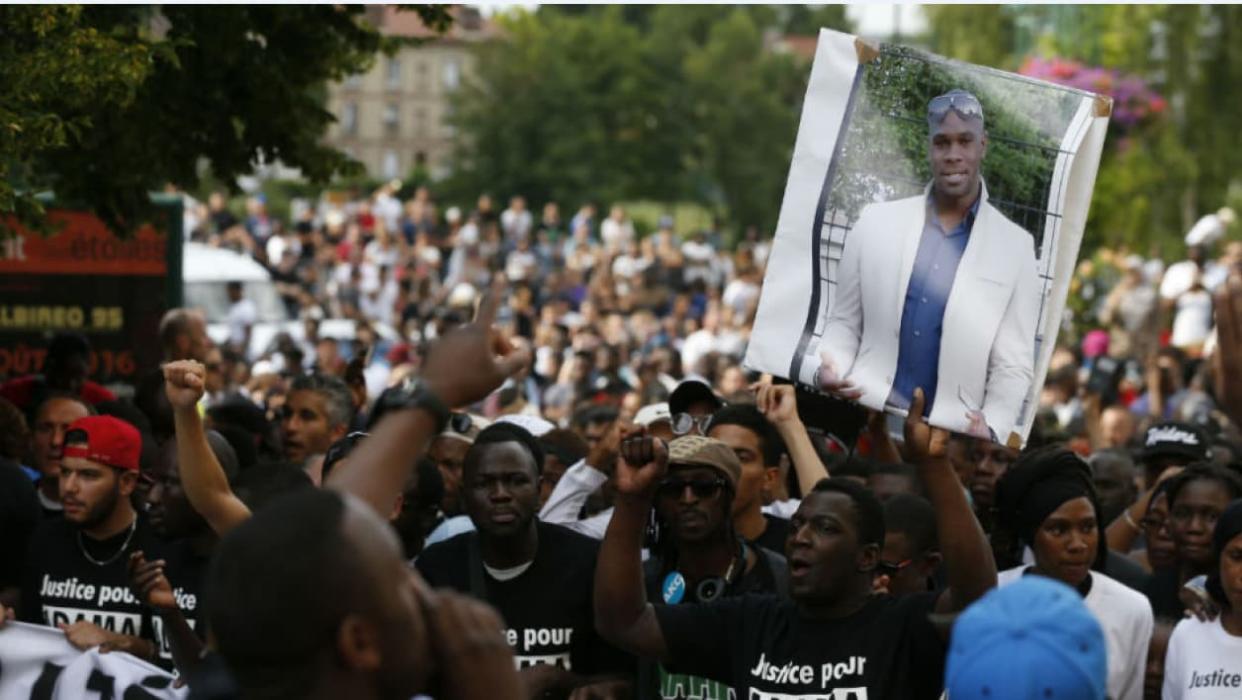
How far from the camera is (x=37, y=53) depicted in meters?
7.95

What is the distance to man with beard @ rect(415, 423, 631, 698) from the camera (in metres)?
6.23

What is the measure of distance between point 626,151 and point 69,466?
58.3 meters

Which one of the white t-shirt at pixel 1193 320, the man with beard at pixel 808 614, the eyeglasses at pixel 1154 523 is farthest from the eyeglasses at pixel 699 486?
the white t-shirt at pixel 1193 320

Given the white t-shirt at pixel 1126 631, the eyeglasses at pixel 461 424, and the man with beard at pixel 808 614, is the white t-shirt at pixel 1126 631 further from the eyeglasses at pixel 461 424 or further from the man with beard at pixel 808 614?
the eyeglasses at pixel 461 424

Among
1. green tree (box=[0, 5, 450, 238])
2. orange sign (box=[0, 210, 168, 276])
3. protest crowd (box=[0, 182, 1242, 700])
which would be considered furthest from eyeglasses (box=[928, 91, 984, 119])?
orange sign (box=[0, 210, 168, 276])

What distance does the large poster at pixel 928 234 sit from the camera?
616 cm

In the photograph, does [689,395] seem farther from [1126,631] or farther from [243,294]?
[243,294]

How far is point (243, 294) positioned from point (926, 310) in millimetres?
21819

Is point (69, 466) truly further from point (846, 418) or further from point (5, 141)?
point (846, 418)

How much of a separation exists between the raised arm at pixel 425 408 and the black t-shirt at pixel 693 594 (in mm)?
2358

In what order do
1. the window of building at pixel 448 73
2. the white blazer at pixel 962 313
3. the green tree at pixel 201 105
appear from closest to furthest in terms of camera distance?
the white blazer at pixel 962 313 → the green tree at pixel 201 105 → the window of building at pixel 448 73

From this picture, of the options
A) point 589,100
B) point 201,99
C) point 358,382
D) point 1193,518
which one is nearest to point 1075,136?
point 1193,518

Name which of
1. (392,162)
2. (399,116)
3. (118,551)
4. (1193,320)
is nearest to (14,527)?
(118,551)

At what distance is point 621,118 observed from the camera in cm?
6531
